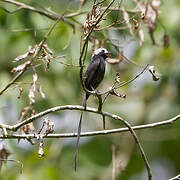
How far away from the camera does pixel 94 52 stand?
473 centimetres

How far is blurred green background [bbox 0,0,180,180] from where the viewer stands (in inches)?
228

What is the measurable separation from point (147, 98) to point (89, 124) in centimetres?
107

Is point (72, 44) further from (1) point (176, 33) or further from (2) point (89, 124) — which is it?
(2) point (89, 124)

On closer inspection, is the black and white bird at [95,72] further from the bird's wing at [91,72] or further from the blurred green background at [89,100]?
the blurred green background at [89,100]

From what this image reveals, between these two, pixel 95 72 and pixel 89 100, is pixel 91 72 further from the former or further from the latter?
pixel 89 100

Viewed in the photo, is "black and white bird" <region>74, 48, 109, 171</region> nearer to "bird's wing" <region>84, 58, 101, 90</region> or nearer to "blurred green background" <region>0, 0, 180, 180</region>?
"bird's wing" <region>84, 58, 101, 90</region>

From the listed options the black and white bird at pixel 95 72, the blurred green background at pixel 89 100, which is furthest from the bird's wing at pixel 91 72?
the blurred green background at pixel 89 100

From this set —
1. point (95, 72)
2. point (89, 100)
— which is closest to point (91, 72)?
point (95, 72)

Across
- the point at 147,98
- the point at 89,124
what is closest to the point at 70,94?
the point at 89,124

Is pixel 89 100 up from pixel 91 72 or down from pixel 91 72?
down

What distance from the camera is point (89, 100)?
7777 mm

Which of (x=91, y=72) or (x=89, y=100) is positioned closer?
(x=91, y=72)

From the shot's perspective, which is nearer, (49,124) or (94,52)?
(49,124)

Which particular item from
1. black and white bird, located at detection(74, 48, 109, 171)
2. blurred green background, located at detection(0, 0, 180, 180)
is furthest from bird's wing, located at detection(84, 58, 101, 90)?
blurred green background, located at detection(0, 0, 180, 180)
